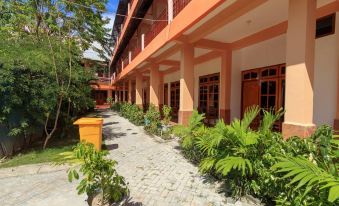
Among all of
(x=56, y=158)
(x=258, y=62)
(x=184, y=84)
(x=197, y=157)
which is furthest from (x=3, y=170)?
(x=258, y=62)

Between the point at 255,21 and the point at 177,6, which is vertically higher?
the point at 177,6

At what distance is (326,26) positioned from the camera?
6043 millimetres

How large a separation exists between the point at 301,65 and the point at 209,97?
8.31 metres

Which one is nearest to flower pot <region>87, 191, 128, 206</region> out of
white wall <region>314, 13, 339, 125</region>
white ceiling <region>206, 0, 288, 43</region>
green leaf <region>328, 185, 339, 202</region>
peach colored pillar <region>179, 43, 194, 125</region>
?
green leaf <region>328, 185, 339, 202</region>

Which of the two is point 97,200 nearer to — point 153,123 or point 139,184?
point 139,184

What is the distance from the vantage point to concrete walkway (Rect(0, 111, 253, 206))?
149 inches

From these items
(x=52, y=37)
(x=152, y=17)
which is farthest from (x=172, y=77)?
(x=52, y=37)

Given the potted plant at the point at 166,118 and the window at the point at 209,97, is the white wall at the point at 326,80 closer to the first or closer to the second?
the potted plant at the point at 166,118

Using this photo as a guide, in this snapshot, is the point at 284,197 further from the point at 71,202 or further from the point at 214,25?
the point at 214,25

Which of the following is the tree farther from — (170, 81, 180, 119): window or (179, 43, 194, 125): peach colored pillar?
(170, 81, 180, 119): window

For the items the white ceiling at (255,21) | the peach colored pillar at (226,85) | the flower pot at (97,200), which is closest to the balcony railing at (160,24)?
the white ceiling at (255,21)

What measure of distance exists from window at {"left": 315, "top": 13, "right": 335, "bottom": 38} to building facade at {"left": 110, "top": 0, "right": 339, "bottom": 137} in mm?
26

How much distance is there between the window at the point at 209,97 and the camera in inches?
453

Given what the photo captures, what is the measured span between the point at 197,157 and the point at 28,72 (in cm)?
566
